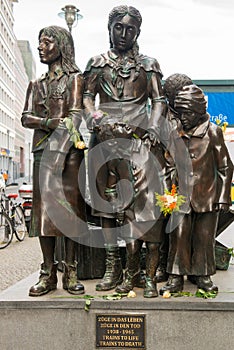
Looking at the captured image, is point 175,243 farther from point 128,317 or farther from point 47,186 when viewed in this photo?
point 47,186

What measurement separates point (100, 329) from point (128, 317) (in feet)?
0.84

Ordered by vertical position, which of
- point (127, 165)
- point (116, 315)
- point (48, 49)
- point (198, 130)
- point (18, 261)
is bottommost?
point (18, 261)

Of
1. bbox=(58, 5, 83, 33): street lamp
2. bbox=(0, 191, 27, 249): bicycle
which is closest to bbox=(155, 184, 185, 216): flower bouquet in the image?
bbox=(0, 191, 27, 249): bicycle

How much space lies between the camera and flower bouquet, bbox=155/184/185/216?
4.53m

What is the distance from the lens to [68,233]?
477 cm

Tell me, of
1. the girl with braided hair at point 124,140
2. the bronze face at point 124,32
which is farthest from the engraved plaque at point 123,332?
the bronze face at point 124,32

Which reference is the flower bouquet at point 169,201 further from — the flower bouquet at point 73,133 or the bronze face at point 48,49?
the bronze face at point 48,49

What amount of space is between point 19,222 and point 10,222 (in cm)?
136

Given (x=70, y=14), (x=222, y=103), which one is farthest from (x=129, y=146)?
(x=70, y=14)

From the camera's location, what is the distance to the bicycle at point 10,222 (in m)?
12.7

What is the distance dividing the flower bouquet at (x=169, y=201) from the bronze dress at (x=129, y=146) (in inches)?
9.6

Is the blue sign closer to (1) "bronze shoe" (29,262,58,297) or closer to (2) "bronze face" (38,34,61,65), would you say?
(2) "bronze face" (38,34,61,65)

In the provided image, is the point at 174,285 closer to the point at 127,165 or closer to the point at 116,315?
the point at 116,315

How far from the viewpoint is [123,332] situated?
14.8ft
